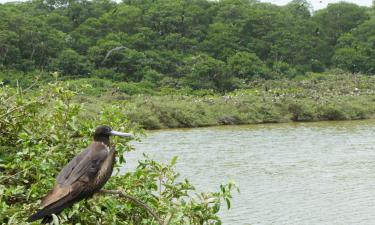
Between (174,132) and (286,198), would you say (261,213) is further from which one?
(174,132)

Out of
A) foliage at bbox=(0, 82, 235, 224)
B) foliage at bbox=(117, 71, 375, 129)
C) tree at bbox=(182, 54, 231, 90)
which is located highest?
foliage at bbox=(0, 82, 235, 224)

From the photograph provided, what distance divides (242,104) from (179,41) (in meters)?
12.4

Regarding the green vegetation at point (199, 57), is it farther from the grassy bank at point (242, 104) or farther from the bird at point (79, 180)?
the bird at point (79, 180)

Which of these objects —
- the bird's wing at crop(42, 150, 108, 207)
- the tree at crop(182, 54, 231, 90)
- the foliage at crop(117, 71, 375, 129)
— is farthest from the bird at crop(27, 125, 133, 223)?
the tree at crop(182, 54, 231, 90)

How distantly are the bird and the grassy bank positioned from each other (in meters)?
21.3

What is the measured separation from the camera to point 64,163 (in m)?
3.73

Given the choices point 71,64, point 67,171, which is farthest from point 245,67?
point 67,171

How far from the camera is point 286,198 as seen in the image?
1316 centimetres

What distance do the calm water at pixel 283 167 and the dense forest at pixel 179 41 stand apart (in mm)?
10991

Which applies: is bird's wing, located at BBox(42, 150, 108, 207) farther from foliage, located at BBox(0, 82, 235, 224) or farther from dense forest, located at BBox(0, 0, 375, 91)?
dense forest, located at BBox(0, 0, 375, 91)

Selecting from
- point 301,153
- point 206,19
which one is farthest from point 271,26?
point 301,153

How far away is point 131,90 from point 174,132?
7.89 m

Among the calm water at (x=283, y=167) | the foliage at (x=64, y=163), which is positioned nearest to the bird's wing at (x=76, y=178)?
the foliage at (x=64, y=163)

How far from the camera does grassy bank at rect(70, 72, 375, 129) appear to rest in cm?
2720
